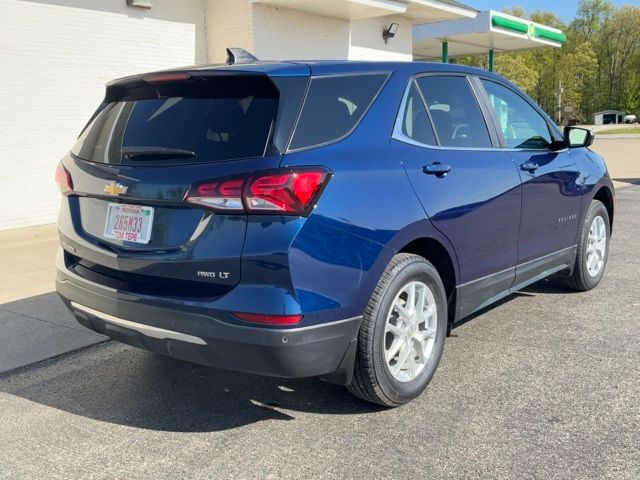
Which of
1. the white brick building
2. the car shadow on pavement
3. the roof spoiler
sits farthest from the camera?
the white brick building

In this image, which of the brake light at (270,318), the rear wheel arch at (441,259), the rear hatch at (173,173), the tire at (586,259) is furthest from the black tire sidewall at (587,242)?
the brake light at (270,318)

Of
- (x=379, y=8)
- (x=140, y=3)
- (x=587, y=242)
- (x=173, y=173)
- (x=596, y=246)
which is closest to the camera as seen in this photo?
(x=173, y=173)

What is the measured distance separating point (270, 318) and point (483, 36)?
730 inches

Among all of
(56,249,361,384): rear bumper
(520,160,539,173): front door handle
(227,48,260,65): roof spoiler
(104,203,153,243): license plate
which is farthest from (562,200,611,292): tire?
(104,203,153,243): license plate

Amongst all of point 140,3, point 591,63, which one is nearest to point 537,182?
point 140,3

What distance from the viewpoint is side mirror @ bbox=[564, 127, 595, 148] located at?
497 cm

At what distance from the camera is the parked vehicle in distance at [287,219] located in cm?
277

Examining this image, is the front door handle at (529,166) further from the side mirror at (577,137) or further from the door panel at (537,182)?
the side mirror at (577,137)

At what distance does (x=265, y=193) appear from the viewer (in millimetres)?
2725

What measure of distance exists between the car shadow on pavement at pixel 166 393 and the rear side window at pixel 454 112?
1.67 m

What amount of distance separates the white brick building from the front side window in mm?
7155

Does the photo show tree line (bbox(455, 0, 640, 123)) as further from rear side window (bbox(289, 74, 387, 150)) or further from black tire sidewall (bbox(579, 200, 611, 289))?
rear side window (bbox(289, 74, 387, 150))

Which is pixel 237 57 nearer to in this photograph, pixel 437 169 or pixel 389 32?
pixel 437 169

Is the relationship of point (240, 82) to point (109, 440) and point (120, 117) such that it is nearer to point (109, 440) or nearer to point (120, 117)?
point (120, 117)
